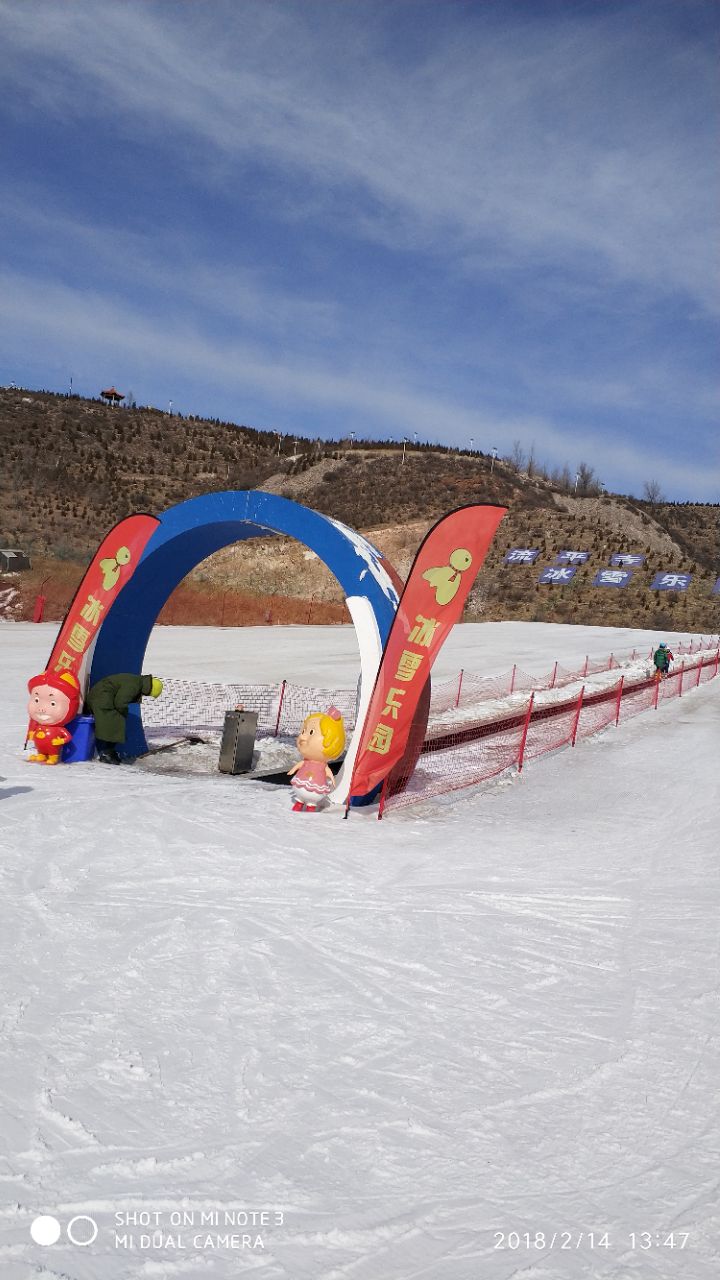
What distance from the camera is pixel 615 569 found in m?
57.4

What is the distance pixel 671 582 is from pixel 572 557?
22.5ft

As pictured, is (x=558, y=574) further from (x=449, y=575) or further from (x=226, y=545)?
(x=449, y=575)

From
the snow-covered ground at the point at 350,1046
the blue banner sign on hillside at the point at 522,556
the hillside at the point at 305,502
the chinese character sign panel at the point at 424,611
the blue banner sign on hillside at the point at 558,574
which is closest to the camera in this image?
the snow-covered ground at the point at 350,1046

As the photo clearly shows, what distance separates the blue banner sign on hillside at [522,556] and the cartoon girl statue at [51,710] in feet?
168

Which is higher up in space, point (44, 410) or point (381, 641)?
point (44, 410)

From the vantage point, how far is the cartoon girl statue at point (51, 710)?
10.5m

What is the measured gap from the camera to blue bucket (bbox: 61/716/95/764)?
1081 centimetres

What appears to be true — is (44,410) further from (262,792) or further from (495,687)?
(262,792)

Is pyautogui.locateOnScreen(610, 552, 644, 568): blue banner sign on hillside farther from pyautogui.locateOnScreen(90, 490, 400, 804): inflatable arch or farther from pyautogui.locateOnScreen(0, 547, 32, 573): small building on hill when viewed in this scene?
pyautogui.locateOnScreen(90, 490, 400, 804): inflatable arch

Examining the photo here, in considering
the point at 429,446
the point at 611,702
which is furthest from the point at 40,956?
the point at 429,446

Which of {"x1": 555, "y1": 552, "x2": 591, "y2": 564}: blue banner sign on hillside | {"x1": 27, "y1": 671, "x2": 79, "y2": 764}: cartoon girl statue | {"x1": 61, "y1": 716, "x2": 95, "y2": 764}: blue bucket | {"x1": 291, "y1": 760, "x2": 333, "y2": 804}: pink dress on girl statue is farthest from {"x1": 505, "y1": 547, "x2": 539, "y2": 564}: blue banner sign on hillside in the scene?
{"x1": 291, "y1": 760, "x2": 333, "y2": 804}: pink dress on girl statue

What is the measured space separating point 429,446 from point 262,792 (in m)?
86.4

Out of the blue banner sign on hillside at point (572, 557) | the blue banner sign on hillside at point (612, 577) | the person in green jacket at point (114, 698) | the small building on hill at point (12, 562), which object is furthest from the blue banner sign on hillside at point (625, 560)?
the person in green jacket at point (114, 698)

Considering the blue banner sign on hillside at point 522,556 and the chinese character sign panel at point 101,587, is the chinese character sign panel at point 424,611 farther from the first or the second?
the blue banner sign on hillside at point 522,556
